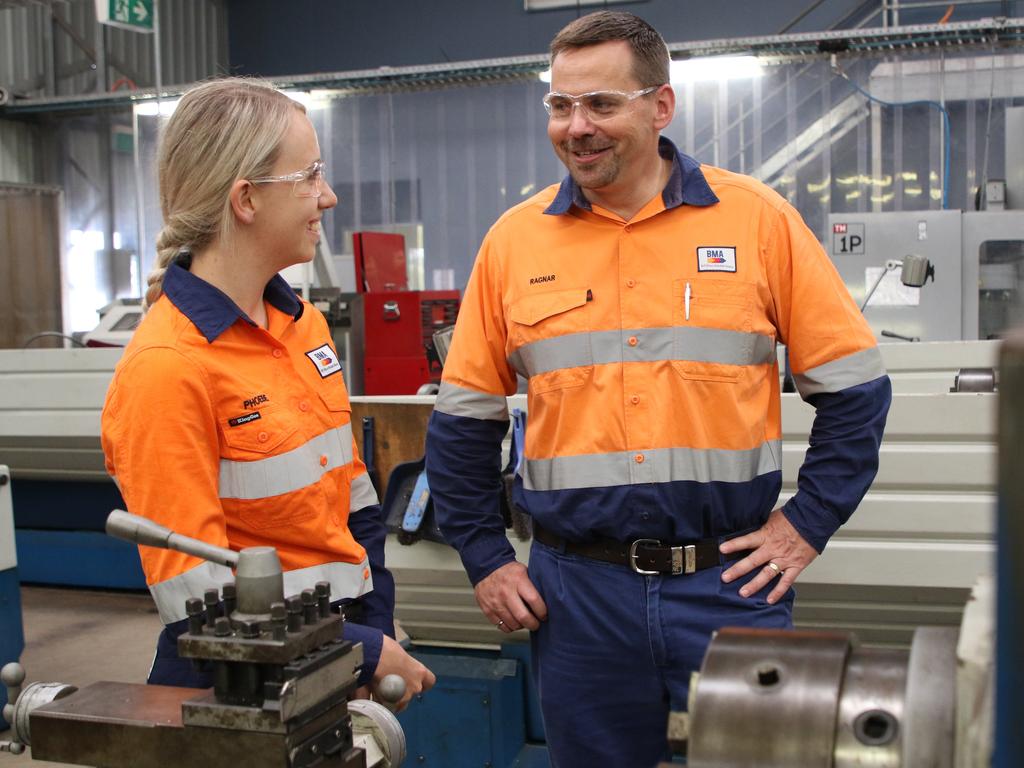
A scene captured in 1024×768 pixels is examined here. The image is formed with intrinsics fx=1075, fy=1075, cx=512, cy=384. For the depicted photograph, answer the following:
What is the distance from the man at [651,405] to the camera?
1359 millimetres

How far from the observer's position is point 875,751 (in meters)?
0.53

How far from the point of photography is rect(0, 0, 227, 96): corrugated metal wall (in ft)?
24.4

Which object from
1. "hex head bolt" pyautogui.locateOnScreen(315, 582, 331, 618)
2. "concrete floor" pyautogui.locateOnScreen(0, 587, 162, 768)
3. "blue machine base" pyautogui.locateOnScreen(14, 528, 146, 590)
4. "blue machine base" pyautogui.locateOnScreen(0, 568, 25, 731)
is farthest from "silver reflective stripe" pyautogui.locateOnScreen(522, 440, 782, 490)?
"blue machine base" pyautogui.locateOnScreen(14, 528, 146, 590)

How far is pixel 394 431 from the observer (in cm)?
218

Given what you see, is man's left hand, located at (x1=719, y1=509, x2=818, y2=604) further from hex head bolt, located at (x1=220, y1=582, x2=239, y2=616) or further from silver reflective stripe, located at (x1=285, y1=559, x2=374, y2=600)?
hex head bolt, located at (x1=220, y1=582, x2=239, y2=616)

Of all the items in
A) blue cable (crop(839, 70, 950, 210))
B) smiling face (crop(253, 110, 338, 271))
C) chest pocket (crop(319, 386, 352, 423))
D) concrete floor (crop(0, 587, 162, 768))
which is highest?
blue cable (crop(839, 70, 950, 210))

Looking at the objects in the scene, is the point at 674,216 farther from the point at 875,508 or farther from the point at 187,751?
the point at 187,751

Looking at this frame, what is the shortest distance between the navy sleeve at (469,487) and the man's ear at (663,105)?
47 cm

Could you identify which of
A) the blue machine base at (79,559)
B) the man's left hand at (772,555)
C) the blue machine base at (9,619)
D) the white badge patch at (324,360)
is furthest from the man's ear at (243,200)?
the blue machine base at (79,559)

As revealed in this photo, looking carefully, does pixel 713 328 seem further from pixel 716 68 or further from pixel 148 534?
pixel 716 68

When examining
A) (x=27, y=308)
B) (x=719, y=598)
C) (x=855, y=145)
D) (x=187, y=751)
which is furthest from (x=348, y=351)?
(x=187, y=751)

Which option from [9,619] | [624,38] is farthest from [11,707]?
[9,619]

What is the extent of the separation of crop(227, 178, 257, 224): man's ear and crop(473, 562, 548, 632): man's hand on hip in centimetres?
61

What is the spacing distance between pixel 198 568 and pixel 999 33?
521 cm
